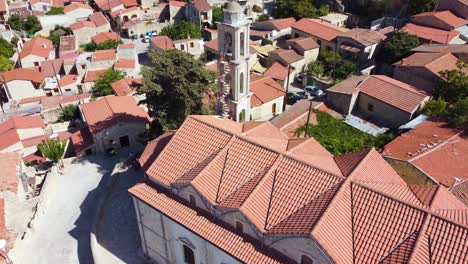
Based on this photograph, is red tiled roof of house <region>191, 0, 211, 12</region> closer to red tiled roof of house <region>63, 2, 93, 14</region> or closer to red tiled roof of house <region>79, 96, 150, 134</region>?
red tiled roof of house <region>63, 2, 93, 14</region>

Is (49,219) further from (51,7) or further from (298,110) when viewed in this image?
(51,7)

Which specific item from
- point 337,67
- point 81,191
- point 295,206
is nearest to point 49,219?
point 81,191

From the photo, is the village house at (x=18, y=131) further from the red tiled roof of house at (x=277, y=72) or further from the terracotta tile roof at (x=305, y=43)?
the terracotta tile roof at (x=305, y=43)

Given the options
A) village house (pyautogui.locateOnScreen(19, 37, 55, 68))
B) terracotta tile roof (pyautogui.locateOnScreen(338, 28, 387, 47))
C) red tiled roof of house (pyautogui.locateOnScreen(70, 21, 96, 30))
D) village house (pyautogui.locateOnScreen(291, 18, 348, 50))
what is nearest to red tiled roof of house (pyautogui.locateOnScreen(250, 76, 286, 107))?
village house (pyautogui.locateOnScreen(291, 18, 348, 50))

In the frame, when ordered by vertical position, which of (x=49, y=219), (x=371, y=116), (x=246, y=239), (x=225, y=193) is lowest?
(x=49, y=219)

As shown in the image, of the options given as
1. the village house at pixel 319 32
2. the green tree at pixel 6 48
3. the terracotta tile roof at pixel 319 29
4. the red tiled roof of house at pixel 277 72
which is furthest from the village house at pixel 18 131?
the terracotta tile roof at pixel 319 29

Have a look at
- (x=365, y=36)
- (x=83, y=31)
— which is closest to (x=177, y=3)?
(x=83, y=31)
